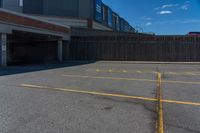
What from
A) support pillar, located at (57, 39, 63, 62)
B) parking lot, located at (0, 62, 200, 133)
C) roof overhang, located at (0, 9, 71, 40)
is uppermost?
roof overhang, located at (0, 9, 71, 40)

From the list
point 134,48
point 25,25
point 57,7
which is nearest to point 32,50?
point 57,7

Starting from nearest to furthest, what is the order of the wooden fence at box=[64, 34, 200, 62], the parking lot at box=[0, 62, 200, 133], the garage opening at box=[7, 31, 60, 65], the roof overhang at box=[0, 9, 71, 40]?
the parking lot at box=[0, 62, 200, 133]
the roof overhang at box=[0, 9, 71, 40]
the wooden fence at box=[64, 34, 200, 62]
the garage opening at box=[7, 31, 60, 65]

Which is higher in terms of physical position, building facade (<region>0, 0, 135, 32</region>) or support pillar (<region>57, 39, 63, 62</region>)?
building facade (<region>0, 0, 135, 32</region>)

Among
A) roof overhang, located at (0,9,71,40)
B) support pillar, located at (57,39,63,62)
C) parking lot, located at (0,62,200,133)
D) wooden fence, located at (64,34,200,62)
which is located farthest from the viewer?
support pillar, located at (57,39,63,62)

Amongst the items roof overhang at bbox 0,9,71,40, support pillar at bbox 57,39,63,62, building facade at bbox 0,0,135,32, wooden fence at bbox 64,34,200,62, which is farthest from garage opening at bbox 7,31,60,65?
building facade at bbox 0,0,135,32

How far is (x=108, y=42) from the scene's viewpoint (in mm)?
31453

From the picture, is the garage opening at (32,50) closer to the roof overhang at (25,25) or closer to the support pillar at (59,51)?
the support pillar at (59,51)

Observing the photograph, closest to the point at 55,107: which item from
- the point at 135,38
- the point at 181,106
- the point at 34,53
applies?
the point at 181,106

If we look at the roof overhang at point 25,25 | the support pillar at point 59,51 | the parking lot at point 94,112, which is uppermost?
the roof overhang at point 25,25

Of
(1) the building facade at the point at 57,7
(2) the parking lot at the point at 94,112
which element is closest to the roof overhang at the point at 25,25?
(1) the building facade at the point at 57,7

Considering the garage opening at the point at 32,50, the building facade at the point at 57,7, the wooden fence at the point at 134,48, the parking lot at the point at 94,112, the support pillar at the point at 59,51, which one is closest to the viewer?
the parking lot at the point at 94,112

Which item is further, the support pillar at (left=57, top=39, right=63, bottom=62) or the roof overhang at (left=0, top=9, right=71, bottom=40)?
the support pillar at (left=57, top=39, right=63, bottom=62)

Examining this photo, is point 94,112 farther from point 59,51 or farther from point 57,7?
point 57,7

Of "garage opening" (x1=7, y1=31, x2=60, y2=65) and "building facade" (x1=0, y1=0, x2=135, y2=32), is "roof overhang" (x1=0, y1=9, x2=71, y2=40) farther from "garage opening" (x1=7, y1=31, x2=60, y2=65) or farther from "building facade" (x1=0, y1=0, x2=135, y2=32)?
"building facade" (x1=0, y1=0, x2=135, y2=32)
